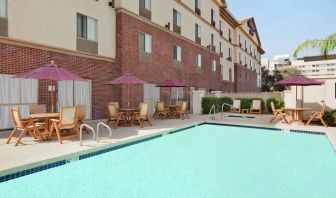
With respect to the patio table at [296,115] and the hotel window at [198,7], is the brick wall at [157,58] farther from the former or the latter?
the patio table at [296,115]

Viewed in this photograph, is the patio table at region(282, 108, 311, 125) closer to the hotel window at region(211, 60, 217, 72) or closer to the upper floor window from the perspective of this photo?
the upper floor window

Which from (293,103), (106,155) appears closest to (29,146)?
(106,155)

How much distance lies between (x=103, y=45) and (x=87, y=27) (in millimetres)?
1404

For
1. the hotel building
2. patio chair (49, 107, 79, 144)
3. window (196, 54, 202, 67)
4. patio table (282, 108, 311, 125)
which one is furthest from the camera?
window (196, 54, 202, 67)

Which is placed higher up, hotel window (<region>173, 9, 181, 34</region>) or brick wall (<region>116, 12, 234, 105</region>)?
hotel window (<region>173, 9, 181, 34</region>)

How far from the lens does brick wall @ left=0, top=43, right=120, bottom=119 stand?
10.2m

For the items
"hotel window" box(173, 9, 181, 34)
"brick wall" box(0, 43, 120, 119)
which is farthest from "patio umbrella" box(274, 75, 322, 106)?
"hotel window" box(173, 9, 181, 34)

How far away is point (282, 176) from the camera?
5.25m

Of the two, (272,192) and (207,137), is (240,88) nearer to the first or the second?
(207,137)

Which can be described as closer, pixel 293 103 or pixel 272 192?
pixel 272 192

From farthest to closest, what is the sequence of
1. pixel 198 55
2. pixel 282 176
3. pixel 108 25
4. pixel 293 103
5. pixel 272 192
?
1. pixel 198 55
2. pixel 108 25
3. pixel 293 103
4. pixel 282 176
5. pixel 272 192

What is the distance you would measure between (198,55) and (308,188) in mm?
21886

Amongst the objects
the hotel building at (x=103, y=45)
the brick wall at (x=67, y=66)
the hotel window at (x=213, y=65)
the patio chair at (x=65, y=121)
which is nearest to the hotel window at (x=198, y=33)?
the hotel building at (x=103, y=45)

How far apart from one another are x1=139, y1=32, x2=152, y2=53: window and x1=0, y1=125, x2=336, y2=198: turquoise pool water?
34.0 ft
